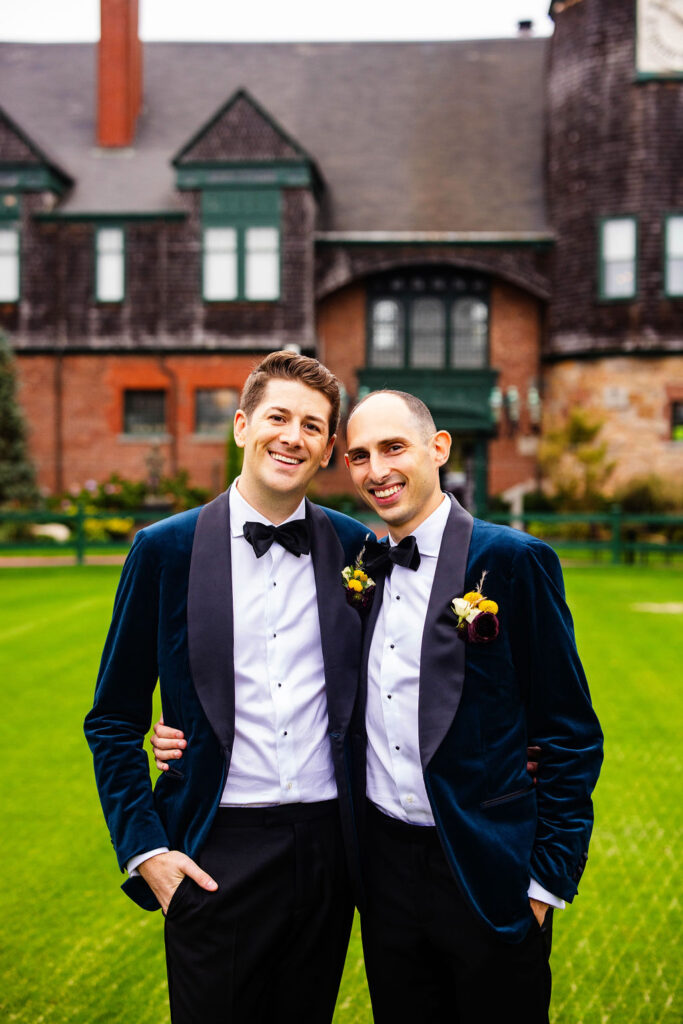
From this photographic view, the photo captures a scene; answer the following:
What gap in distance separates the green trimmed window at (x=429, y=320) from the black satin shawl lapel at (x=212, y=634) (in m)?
24.3

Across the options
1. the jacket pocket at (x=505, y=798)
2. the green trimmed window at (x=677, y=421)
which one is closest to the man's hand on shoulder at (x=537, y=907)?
the jacket pocket at (x=505, y=798)

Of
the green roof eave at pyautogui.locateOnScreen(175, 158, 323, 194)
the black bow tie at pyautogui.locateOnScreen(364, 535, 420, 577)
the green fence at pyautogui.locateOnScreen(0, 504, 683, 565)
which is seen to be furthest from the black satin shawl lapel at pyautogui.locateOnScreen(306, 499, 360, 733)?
the green roof eave at pyautogui.locateOnScreen(175, 158, 323, 194)

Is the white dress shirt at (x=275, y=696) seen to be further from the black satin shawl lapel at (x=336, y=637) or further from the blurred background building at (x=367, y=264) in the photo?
the blurred background building at (x=367, y=264)

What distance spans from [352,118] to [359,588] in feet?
92.4

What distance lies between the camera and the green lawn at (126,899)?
3.79 metres

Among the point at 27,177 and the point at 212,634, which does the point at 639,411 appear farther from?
the point at 212,634

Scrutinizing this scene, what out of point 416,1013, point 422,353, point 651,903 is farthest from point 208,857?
point 422,353

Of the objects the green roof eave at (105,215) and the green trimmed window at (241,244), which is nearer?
the green trimmed window at (241,244)

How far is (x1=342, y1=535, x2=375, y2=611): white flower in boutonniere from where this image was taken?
9.07 ft

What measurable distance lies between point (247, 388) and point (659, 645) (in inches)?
347

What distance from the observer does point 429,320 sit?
87.8 ft

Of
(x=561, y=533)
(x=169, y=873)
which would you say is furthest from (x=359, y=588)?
(x=561, y=533)

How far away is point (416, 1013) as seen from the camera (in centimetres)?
262

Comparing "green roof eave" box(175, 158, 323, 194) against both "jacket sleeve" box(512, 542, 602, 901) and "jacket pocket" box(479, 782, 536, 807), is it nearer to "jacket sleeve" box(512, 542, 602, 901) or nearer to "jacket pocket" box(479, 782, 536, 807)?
"jacket sleeve" box(512, 542, 602, 901)
